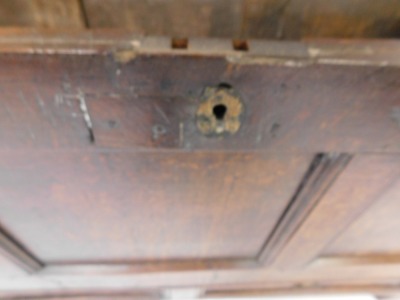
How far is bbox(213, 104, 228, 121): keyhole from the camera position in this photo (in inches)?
15.0

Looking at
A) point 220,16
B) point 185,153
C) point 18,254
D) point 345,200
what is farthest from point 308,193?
point 18,254

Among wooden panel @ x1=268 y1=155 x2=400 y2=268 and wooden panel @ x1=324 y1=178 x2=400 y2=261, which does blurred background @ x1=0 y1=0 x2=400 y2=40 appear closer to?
wooden panel @ x1=268 y1=155 x2=400 y2=268

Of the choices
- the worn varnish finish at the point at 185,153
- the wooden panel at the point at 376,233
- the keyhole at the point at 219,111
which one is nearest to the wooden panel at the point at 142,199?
the worn varnish finish at the point at 185,153

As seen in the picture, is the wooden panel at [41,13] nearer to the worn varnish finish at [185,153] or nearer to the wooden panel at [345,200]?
the worn varnish finish at [185,153]

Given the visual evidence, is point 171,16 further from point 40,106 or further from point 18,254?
point 18,254

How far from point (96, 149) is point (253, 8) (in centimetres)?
34

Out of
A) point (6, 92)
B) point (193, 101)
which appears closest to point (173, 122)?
point (193, 101)

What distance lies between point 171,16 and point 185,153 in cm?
23

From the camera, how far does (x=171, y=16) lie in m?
0.46

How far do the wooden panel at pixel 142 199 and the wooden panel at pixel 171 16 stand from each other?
0.21 meters

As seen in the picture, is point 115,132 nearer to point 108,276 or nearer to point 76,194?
point 76,194

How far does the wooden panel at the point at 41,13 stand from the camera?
429 mm

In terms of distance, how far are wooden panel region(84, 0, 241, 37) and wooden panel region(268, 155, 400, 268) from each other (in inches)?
13.6

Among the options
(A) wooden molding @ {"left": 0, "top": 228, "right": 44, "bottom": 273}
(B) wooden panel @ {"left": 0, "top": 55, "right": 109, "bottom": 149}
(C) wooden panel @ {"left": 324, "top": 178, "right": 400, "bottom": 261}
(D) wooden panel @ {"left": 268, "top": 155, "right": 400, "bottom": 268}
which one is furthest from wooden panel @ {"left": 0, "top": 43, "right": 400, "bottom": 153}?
(A) wooden molding @ {"left": 0, "top": 228, "right": 44, "bottom": 273}
